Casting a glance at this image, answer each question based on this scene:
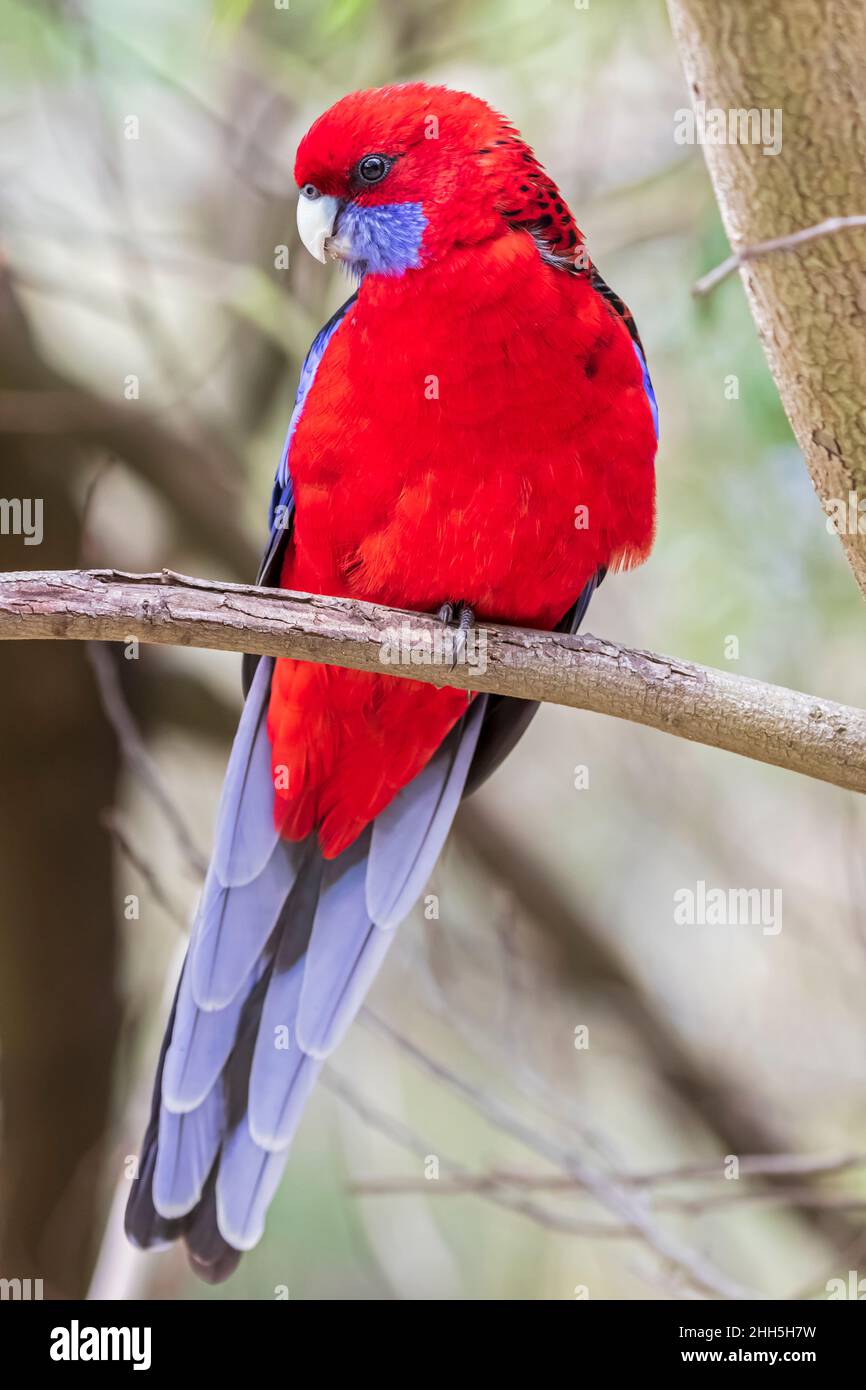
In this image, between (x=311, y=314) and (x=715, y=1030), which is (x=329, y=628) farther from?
(x=715, y=1030)

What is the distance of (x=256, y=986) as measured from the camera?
116 inches

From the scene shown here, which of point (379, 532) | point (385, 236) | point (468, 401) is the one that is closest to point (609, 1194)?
point (379, 532)

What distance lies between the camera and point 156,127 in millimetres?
4051

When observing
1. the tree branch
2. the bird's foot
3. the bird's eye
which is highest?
the bird's eye

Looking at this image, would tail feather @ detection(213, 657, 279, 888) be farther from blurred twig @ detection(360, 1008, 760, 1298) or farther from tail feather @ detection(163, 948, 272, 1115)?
blurred twig @ detection(360, 1008, 760, 1298)

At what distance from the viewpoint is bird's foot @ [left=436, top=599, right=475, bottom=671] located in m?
2.37

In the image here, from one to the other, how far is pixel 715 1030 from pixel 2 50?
380 cm

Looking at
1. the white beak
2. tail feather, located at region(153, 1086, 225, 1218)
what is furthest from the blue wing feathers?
the white beak

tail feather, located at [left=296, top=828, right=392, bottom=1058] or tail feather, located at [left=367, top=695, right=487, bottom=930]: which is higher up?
tail feather, located at [left=367, top=695, right=487, bottom=930]

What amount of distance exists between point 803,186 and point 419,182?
39.0 inches

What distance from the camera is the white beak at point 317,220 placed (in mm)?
2750

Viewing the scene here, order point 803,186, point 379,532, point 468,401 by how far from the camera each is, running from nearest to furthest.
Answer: point 803,186
point 468,401
point 379,532

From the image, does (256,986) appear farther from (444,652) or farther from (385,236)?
(385,236)
